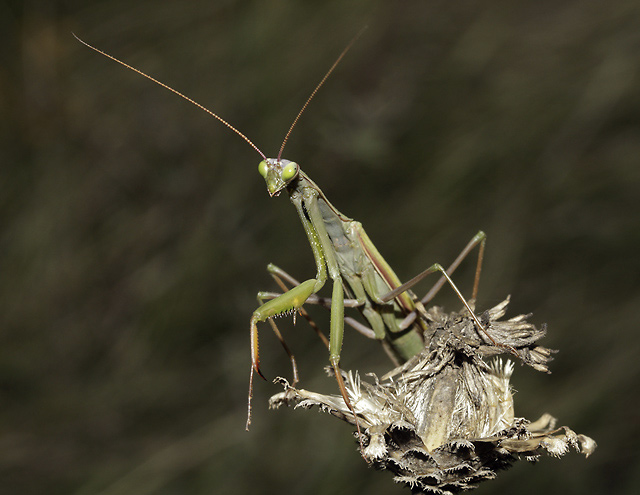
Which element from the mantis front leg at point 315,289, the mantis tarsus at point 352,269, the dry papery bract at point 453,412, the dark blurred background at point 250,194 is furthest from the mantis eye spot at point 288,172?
the dark blurred background at point 250,194

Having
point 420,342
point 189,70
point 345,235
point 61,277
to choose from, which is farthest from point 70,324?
point 420,342

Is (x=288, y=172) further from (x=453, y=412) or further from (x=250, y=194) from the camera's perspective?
(x=250, y=194)

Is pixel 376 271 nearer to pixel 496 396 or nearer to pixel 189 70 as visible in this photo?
pixel 496 396

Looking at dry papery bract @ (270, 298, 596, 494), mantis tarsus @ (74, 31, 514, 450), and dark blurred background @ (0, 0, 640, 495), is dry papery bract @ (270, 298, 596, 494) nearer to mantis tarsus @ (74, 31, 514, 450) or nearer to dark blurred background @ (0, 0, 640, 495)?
mantis tarsus @ (74, 31, 514, 450)

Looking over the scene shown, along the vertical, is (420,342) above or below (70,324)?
below

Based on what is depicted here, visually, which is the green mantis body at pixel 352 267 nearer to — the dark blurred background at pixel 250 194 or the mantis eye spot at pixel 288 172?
the mantis eye spot at pixel 288 172

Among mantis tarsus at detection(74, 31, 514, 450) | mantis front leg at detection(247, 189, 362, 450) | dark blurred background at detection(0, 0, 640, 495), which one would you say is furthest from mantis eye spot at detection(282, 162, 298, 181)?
dark blurred background at detection(0, 0, 640, 495)
